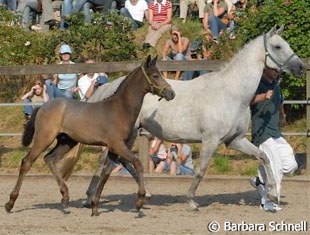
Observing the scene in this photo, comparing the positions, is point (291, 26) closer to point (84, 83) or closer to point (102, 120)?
point (84, 83)

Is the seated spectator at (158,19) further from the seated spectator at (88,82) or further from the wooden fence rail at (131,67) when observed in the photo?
the wooden fence rail at (131,67)

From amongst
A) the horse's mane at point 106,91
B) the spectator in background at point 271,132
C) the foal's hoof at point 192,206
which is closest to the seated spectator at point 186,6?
the horse's mane at point 106,91

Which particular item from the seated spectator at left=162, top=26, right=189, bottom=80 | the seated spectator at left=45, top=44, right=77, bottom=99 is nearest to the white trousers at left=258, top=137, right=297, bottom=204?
the seated spectator at left=45, top=44, right=77, bottom=99

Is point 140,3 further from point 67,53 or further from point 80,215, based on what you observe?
point 80,215

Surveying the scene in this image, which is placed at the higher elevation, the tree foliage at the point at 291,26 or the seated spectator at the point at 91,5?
the tree foliage at the point at 291,26

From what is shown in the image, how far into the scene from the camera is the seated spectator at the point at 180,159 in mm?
15258

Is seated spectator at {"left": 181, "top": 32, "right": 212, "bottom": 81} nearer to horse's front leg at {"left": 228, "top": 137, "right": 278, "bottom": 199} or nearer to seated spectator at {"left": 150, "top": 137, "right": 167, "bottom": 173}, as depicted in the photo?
seated spectator at {"left": 150, "top": 137, "right": 167, "bottom": 173}

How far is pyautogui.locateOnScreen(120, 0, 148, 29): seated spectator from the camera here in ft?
68.0

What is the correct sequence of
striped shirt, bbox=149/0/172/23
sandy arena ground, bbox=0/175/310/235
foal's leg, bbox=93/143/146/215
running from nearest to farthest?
sandy arena ground, bbox=0/175/310/235, foal's leg, bbox=93/143/146/215, striped shirt, bbox=149/0/172/23

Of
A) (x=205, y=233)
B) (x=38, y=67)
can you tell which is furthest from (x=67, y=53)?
Answer: (x=205, y=233)

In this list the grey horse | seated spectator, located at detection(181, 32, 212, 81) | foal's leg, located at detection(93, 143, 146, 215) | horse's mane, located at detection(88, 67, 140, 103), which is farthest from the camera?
seated spectator, located at detection(181, 32, 212, 81)

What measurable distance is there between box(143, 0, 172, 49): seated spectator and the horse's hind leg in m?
7.81

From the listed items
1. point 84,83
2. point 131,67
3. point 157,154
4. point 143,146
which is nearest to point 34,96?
point 84,83

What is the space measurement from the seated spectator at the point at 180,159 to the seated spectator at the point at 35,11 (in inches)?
278
